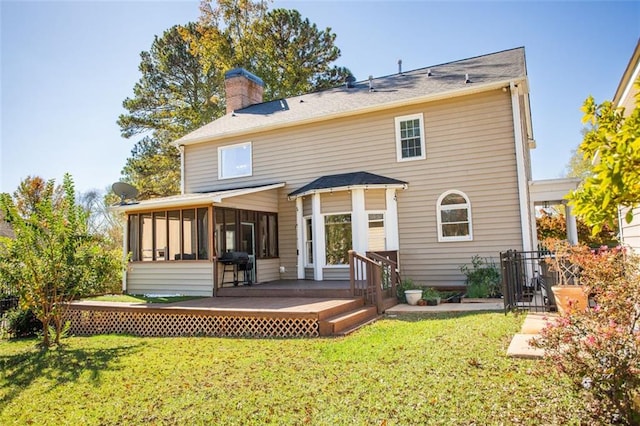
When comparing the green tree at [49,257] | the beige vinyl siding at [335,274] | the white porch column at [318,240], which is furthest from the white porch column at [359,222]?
the green tree at [49,257]

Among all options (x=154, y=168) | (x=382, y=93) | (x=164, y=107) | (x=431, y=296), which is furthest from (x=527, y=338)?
(x=164, y=107)

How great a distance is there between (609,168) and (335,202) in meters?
9.99

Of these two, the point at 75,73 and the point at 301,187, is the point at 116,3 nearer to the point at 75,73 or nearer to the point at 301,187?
the point at 75,73

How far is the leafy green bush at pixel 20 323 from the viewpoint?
900 cm

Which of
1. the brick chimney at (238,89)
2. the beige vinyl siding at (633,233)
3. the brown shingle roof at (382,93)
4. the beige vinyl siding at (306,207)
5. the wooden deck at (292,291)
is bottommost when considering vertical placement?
the wooden deck at (292,291)

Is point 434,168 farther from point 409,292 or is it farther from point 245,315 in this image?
point 245,315

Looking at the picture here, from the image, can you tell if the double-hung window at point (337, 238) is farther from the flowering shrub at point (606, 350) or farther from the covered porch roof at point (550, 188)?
the flowering shrub at point (606, 350)

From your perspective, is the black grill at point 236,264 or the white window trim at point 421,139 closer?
the black grill at point 236,264

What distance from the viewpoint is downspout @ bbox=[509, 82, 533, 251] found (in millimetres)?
10320

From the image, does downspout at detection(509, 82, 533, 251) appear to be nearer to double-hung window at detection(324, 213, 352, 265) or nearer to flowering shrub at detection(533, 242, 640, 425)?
double-hung window at detection(324, 213, 352, 265)

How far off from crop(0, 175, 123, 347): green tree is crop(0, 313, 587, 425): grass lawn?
0.92 metres

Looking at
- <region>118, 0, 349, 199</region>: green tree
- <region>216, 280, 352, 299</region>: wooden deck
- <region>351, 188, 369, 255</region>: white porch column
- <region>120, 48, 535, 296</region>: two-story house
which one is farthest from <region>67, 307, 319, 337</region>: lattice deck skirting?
<region>118, 0, 349, 199</region>: green tree

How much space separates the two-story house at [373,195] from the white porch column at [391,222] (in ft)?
0.09

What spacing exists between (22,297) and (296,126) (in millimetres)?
8877
